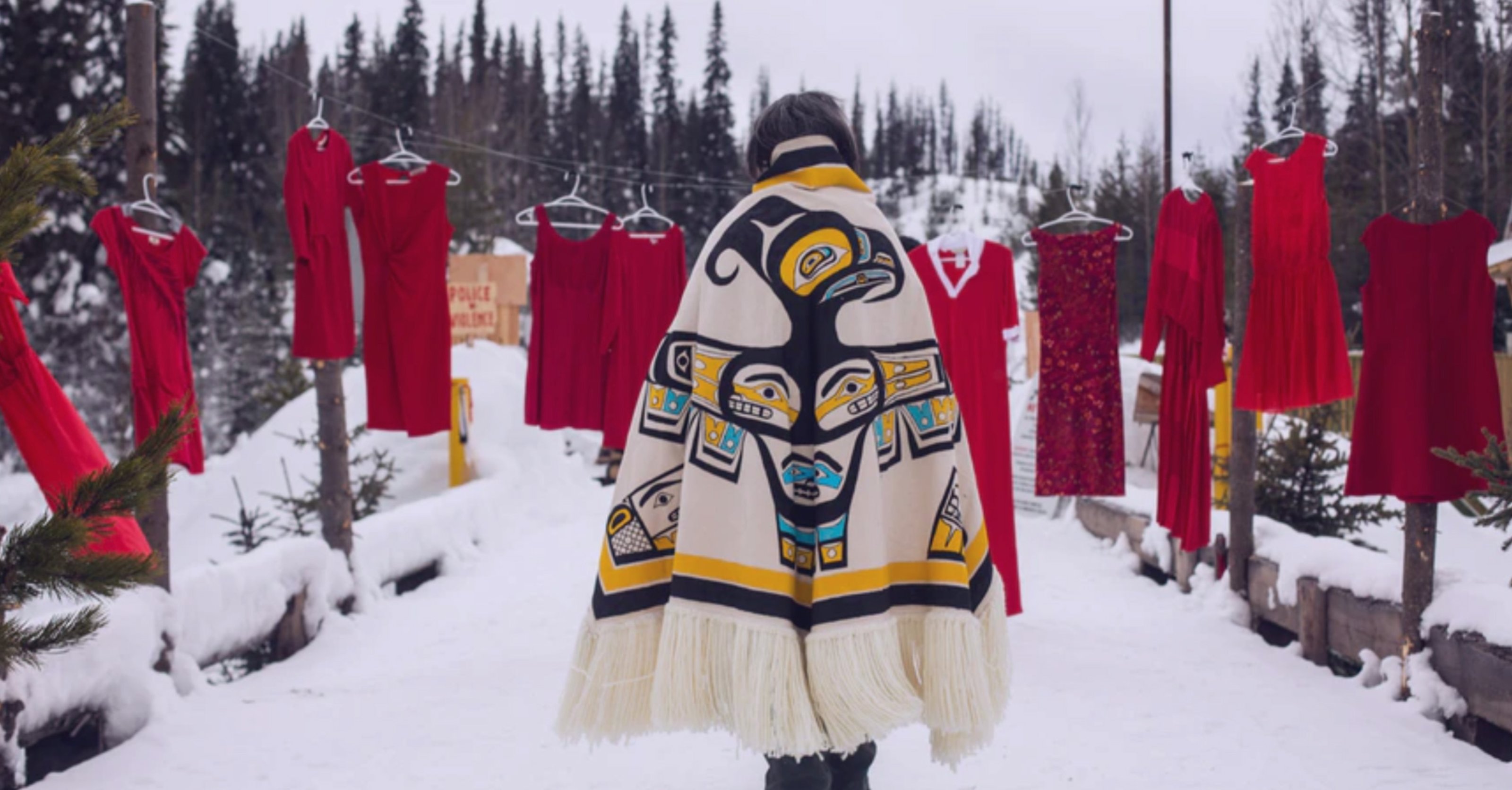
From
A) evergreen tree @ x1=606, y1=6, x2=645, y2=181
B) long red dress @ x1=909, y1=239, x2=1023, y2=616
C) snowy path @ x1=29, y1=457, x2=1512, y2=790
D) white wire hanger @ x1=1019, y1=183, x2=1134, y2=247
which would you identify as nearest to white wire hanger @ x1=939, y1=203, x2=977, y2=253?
long red dress @ x1=909, y1=239, x2=1023, y2=616

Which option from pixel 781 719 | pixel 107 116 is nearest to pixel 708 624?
pixel 781 719

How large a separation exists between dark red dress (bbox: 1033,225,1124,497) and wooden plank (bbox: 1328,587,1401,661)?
3.90ft

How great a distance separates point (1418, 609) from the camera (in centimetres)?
441

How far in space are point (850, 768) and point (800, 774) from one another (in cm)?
21

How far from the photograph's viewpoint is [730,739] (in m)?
4.29

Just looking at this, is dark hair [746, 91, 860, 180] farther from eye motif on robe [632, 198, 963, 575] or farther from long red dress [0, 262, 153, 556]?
long red dress [0, 262, 153, 556]

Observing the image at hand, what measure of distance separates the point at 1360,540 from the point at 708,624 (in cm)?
Result: 649

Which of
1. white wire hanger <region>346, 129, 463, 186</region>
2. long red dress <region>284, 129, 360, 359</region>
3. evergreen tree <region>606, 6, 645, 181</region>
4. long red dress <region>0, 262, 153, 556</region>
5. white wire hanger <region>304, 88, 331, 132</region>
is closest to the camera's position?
long red dress <region>0, 262, 153, 556</region>

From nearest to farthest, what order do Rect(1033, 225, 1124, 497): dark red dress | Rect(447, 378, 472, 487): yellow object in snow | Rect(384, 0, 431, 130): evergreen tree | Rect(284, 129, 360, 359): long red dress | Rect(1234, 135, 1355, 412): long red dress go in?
Rect(1234, 135, 1355, 412): long red dress
Rect(284, 129, 360, 359): long red dress
Rect(1033, 225, 1124, 497): dark red dress
Rect(447, 378, 472, 487): yellow object in snow
Rect(384, 0, 431, 130): evergreen tree

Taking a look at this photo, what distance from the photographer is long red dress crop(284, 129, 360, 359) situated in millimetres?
5160

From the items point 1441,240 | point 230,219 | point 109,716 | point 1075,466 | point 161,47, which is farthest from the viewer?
point 230,219

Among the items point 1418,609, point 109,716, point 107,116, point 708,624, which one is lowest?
point 109,716

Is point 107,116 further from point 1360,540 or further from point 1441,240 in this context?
point 1360,540

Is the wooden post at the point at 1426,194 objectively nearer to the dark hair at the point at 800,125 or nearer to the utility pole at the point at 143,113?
the dark hair at the point at 800,125
